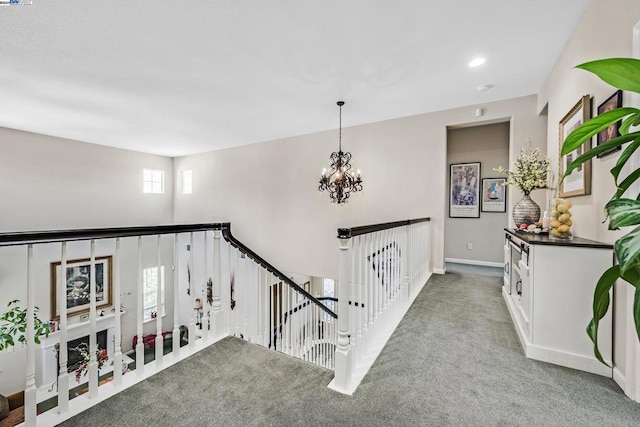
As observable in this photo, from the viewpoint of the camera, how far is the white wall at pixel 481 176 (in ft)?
16.4

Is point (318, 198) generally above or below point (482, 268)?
above

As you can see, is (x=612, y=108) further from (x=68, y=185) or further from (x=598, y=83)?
(x=68, y=185)

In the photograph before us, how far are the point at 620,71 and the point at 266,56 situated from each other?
284 cm

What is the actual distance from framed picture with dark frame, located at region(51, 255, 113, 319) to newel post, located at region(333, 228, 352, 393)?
20.7ft

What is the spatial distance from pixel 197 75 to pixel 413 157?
138 inches

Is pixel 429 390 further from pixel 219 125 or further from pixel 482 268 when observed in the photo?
pixel 219 125

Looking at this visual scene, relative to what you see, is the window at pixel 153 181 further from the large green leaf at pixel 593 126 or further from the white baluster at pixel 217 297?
the large green leaf at pixel 593 126

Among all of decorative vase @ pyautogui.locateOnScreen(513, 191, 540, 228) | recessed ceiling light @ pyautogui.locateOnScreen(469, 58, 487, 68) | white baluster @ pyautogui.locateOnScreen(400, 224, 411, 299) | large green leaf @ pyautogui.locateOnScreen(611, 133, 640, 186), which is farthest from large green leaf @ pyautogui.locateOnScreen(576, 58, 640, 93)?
recessed ceiling light @ pyautogui.locateOnScreen(469, 58, 487, 68)

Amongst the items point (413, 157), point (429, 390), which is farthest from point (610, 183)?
point (413, 157)

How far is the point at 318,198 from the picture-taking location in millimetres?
5699

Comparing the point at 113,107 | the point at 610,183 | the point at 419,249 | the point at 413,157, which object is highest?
the point at 113,107

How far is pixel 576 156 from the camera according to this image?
2453 millimetres

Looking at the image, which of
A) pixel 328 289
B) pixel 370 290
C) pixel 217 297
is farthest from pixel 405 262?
pixel 328 289

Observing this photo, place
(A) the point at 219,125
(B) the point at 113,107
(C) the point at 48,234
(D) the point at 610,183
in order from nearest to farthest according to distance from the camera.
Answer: (C) the point at 48,234, (D) the point at 610,183, (B) the point at 113,107, (A) the point at 219,125
